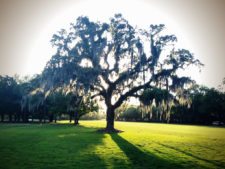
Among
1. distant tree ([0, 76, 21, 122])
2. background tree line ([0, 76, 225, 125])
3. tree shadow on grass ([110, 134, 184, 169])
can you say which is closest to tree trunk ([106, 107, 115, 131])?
background tree line ([0, 76, 225, 125])

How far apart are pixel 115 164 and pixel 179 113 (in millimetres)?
79111

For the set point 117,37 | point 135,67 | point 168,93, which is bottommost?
point 168,93

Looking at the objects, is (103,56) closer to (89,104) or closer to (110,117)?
(110,117)

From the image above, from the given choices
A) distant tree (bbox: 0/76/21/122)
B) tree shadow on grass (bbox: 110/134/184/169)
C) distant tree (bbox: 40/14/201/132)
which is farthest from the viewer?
distant tree (bbox: 0/76/21/122)

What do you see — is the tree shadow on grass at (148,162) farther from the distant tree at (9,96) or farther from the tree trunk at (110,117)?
the distant tree at (9,96)

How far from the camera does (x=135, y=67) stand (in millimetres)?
25656

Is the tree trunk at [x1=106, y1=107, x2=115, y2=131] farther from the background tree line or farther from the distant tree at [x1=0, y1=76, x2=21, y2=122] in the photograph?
the distant tree at [x1=0, y1=76, x2=21, y2=122]

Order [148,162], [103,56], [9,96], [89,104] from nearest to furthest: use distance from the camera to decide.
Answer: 1. [148,162]
2. [103,56]
3. [89,104]
4. [9,96]

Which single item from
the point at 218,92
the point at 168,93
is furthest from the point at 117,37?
the point at 218,92

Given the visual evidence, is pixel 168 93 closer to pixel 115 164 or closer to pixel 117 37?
pixel 117 37

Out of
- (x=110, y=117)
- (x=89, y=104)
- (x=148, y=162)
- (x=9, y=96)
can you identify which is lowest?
(x=148, y=162)

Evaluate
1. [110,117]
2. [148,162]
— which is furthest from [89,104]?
[148,162]

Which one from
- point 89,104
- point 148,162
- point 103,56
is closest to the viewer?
point 148,162

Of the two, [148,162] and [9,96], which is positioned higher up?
[9,96]
